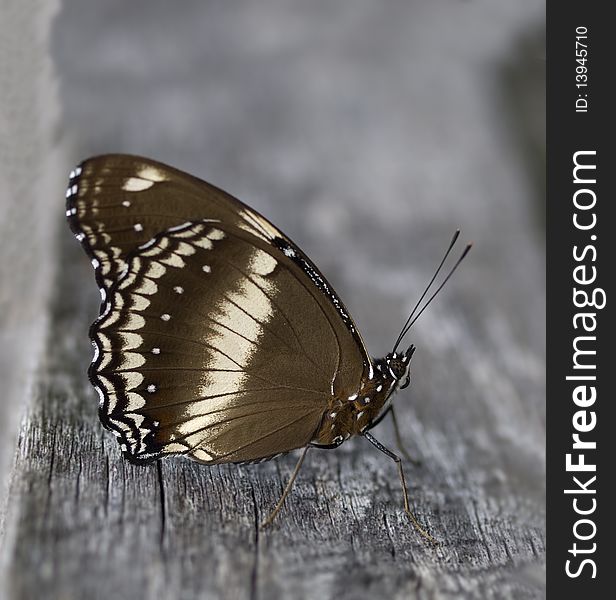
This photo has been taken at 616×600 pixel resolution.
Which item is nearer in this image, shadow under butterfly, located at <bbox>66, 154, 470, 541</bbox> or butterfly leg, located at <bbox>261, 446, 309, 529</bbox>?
butterfly leg, located at <bbox>261, 446, 309, 529</bbox>

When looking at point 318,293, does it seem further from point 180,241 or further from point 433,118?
point 433,118

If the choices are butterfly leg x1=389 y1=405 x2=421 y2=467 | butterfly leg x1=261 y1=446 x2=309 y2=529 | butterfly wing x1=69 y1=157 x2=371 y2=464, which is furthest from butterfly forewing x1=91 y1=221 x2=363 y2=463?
butterfly leg x1=389 y1=405 x2=421 y2=467

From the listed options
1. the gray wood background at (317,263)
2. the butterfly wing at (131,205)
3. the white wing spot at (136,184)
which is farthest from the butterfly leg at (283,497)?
the white wing spot at (136,184)

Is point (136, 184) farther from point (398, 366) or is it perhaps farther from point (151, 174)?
point (398, 366)

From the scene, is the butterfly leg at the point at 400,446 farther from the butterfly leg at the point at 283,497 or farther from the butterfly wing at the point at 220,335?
the butterfly leg at the point at 283,497

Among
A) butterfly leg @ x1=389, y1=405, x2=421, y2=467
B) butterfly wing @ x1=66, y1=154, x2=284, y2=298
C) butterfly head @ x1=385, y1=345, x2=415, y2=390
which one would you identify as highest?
butterfly wing @ x1=66, y1=154, x2=284, y2=298

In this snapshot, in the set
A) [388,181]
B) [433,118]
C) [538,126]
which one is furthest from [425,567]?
[538,126]

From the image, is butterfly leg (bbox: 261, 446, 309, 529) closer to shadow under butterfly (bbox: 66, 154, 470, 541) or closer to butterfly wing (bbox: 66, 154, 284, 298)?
shadow under butterfly (bbox: 66, 154, 470, 541)

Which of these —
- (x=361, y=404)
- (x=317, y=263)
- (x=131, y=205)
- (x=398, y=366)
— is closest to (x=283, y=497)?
(x=361, y=404)
